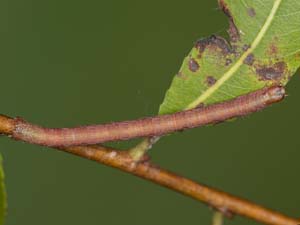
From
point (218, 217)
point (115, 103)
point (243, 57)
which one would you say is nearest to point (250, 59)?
point (243, 57)

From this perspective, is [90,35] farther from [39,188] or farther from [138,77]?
[39,188]

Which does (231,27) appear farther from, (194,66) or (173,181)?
(173,181)

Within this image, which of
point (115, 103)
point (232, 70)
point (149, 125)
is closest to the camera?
point (149, 125)

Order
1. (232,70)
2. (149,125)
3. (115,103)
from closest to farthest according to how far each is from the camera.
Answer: (149,125) → (232,70) → (115,103)

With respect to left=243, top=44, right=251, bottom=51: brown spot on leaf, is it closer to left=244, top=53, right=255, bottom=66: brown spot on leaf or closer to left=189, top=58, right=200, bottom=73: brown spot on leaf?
left=244, top=53, right=255, bottom=66: brown spot on leaf

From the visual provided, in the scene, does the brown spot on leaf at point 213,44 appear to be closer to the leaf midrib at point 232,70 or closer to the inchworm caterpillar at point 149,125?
the leaf midrib at point 232,70

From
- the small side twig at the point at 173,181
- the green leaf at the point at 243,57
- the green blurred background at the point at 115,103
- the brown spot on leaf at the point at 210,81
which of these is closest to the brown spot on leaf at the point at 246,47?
the green leaf at the point at 243,57

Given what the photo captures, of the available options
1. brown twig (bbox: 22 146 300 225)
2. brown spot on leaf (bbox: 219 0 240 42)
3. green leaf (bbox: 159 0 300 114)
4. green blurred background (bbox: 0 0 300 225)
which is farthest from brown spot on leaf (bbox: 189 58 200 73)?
green blurred background (bbox: 0 0 300 225)

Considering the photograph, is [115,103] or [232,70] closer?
[232,70]
